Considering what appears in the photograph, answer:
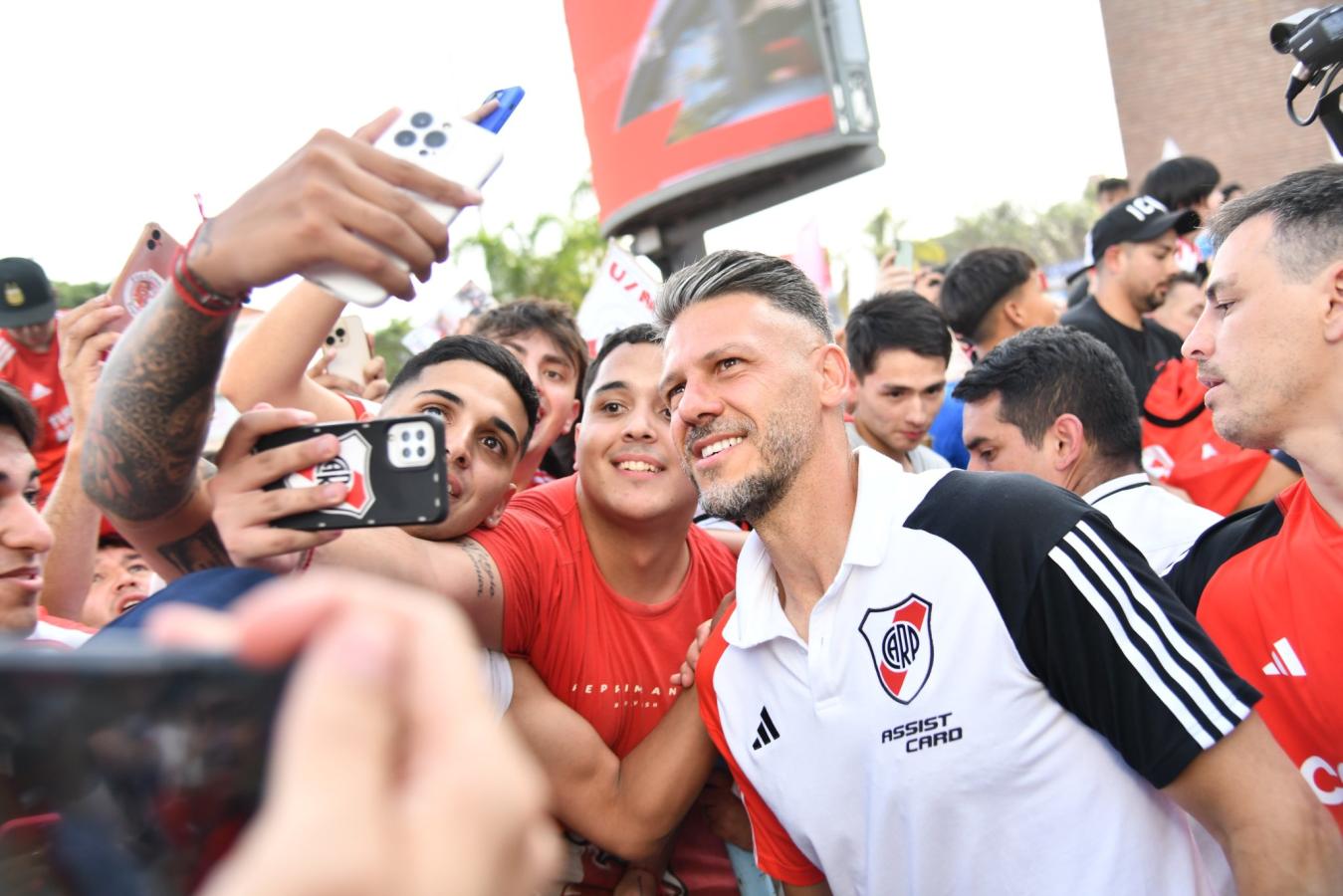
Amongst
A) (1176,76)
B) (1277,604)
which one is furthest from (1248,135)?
(1277,604)

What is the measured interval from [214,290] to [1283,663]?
8.02ft

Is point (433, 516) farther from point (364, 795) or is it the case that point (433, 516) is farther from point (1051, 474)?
A: point (1051, 474)

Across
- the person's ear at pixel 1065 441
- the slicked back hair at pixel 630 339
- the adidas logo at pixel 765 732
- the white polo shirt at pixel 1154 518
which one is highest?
the slicked back hair at pixel 630 339

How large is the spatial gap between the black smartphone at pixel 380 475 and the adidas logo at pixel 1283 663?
203cm

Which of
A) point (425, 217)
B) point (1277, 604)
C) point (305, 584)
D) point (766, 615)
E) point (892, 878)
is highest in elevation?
point (425, 217)

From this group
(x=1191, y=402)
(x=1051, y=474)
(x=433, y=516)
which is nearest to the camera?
(x=433, y=516)

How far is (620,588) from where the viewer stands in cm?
319

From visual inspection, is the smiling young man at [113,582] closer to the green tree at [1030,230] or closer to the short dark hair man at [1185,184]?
the short dark hair man at [1185,184]

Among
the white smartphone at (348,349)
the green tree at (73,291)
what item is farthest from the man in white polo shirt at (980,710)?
the green tree at (73,291)


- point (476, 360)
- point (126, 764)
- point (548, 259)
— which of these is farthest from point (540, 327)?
point (548, 259)

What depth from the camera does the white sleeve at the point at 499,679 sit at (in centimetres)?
270

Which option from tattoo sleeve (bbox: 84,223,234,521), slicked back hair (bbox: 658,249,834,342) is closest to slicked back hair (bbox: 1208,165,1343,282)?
slicked back hair (bbox: 658,249,834,342)

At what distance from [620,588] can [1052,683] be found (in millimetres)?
1307

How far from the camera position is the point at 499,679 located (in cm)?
273
